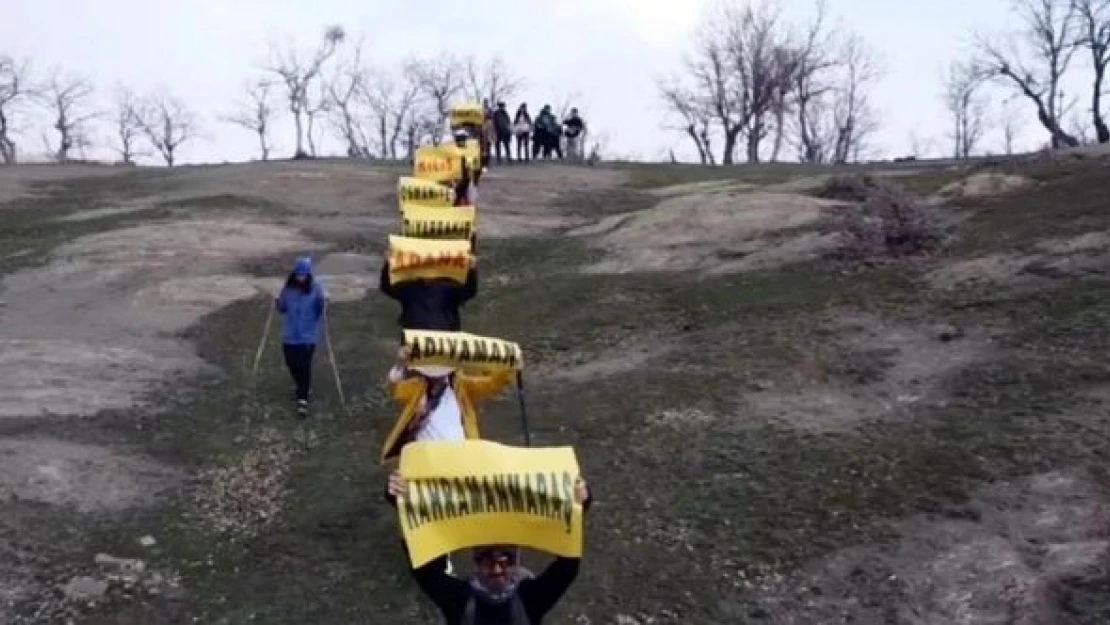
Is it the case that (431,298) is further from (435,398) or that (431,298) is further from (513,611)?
(513,611)

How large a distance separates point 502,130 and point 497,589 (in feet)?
110

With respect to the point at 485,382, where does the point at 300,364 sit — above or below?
below

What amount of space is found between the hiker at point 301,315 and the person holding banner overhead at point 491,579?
838 cm

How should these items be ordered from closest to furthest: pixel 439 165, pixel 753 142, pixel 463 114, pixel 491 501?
pixel 491 501 < pixel 439 165 < pixel 463 114 < pixel 753 142

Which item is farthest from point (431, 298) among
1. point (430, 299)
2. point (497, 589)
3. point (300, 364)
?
point (497, 589)

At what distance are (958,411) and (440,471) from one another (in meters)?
7.93

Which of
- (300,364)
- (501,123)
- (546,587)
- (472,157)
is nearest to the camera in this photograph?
(546,587)

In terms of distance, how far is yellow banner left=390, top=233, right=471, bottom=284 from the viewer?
1434 cm

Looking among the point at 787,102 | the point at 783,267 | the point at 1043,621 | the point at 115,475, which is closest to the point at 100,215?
the point at 783,267

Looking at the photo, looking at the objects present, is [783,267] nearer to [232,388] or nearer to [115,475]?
[232,388]

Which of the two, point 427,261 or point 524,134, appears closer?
point 427,261

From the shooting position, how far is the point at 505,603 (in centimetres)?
618

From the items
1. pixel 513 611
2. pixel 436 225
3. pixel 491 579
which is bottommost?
pixel 513 611

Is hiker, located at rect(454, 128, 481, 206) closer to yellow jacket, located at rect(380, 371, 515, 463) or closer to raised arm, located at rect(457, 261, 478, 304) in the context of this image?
raised arm, located at rect(457, 261, 478, 304)
